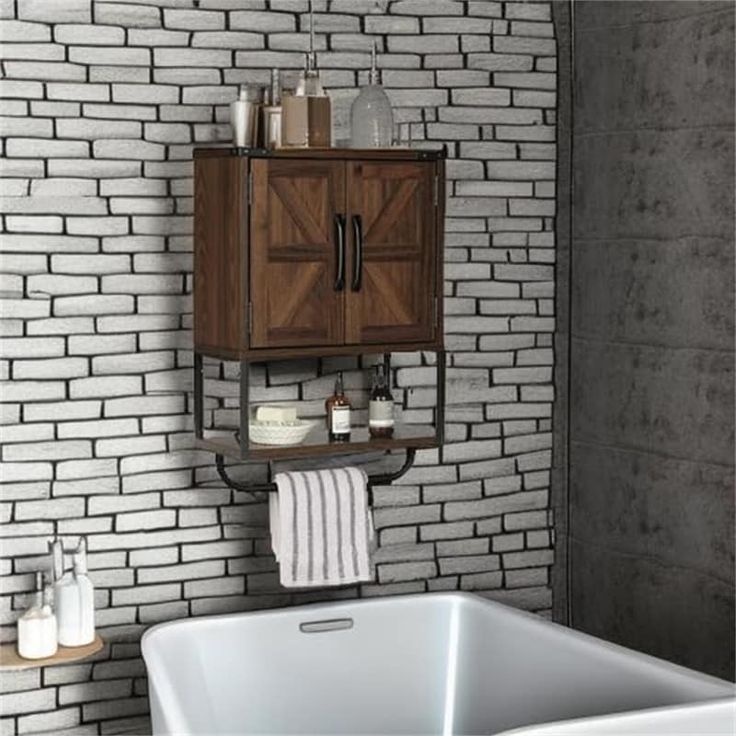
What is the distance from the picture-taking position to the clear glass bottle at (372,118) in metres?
3.89

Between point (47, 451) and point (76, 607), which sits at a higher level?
point (47, 451)

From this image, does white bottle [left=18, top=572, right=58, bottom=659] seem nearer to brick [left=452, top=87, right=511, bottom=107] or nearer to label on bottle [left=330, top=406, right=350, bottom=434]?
label on bottle [left=330, top=406, right=350, bottom=434]

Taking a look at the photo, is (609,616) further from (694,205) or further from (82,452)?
(82,452)

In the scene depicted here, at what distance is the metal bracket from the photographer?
3.96 meters

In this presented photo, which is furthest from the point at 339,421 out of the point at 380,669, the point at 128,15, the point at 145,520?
the point at 128,15

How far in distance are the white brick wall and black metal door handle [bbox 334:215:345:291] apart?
0.44 meters

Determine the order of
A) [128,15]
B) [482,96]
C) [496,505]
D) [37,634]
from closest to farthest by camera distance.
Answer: [37,634] < [128,15] < [482,96] < [496,505]

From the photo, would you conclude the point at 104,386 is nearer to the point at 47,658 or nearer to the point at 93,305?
the point at 93,305

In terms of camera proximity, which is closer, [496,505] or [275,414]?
[275,414]

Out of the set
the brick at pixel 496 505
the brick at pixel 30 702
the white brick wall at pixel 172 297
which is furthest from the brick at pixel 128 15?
the brick at pixel 30 702

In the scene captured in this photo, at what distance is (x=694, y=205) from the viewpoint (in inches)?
156

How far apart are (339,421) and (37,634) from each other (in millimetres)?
→ 932

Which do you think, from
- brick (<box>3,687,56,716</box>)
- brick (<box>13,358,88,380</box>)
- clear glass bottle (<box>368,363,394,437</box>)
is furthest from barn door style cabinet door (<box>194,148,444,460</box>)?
brick (<box>3,687,56,716</box>)

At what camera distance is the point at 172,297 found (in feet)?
13.2
